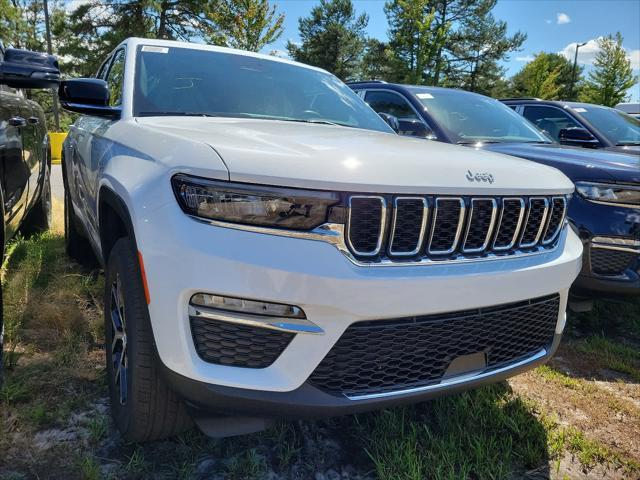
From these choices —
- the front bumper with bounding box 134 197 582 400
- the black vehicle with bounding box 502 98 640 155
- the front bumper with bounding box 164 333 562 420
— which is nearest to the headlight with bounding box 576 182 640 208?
the black vehicle with bounding box 502 98 640 155

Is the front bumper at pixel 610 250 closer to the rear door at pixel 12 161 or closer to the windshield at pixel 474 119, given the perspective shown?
the windshield at pixel 474 119

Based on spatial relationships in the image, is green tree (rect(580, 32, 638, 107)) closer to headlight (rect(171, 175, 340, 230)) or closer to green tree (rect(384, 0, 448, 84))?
green tree (rect(384, 0, 448, 84))

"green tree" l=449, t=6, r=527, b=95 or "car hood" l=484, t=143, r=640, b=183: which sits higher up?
"green tree" l=449, t=6, r=527, b=95

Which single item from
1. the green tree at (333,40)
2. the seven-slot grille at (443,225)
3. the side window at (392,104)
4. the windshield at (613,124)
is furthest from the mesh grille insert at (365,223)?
the green tree at (333,40)

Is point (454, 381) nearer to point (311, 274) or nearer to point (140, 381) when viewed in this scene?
point (311, 274)

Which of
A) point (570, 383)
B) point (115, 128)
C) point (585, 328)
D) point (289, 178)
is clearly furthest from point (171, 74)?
point (585, 328)

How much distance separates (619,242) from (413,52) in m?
26.6

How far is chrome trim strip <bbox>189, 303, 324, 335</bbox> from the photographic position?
1.50 m

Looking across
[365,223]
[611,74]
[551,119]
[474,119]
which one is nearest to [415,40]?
[611,74]

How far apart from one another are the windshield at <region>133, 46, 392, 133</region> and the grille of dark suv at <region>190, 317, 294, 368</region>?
4.34ft

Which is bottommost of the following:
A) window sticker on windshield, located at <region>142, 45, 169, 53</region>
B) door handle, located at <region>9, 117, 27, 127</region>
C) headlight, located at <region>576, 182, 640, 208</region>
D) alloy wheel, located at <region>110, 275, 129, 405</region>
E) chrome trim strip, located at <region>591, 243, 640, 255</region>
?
alloy wheel, located at <region>110, 275, 129, 405</region>

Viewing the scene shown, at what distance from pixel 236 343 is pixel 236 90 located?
1738 mm

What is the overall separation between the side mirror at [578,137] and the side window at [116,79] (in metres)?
4.26

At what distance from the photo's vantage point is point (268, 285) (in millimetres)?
1457
